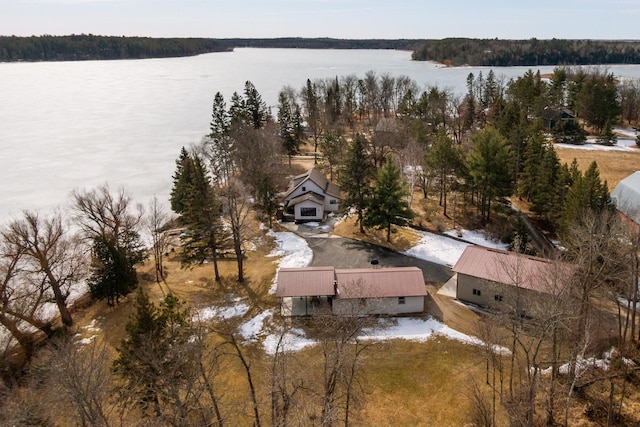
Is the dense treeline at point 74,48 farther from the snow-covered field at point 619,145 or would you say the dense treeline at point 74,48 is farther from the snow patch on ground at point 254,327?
the snow patch on ground at point 254,327

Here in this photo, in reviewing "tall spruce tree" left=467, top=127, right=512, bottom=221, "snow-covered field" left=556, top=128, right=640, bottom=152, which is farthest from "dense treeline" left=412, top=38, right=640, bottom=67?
"tall spruce tree" left=467, top=127, right=512, bottom=221

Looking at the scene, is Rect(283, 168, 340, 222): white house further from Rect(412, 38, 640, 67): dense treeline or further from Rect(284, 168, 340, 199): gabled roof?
Rect(412, 38, 640, 67): dense treeline

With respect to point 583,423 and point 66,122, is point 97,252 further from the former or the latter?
point 66,122

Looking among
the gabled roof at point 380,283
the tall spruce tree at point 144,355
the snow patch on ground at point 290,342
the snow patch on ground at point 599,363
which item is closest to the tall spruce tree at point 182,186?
the gabled roof at point 380,283

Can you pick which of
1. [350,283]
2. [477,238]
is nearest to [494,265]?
[350,283]

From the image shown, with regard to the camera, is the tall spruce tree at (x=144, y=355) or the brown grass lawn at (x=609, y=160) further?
the brown grass lawn at (x=609, y=160)

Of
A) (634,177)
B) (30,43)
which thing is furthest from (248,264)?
(30,43)
